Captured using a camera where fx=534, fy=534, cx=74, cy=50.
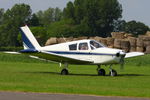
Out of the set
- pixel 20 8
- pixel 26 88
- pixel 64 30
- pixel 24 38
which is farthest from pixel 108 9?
pixel 26 88

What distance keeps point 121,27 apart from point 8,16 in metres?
38.1

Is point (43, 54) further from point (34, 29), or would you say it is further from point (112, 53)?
point (34, 29)

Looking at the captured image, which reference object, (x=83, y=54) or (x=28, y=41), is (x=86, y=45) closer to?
(x=83, y=54)

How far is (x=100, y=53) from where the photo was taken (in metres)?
29.7

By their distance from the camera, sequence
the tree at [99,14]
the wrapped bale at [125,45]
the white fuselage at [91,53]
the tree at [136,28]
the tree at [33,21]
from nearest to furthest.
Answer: the white fuselage at [91,53] → the wrapped bale at [125,45] → the tree at [99,14] → the tree at [136,28] → the tree at [33,21]

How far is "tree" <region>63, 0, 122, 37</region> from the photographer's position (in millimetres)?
166562

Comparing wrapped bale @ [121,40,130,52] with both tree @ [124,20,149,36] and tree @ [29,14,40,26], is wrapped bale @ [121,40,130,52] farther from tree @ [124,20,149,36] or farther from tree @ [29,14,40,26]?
tree @ [29,14,40,26]

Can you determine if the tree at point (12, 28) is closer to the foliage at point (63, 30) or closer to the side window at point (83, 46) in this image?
the foliage at point (63, 30)

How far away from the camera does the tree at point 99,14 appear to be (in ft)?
546

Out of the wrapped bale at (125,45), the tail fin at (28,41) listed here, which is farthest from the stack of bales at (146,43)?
the tail fin at (28,41)

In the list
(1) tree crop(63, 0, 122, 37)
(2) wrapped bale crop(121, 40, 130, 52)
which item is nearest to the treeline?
(1) tree crop(63, 0, 122, 37)

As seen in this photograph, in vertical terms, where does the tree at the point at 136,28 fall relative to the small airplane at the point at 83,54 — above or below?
above

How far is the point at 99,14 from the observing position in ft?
550

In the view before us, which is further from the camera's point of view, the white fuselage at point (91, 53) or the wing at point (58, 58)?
the wing at point (58, 58)
